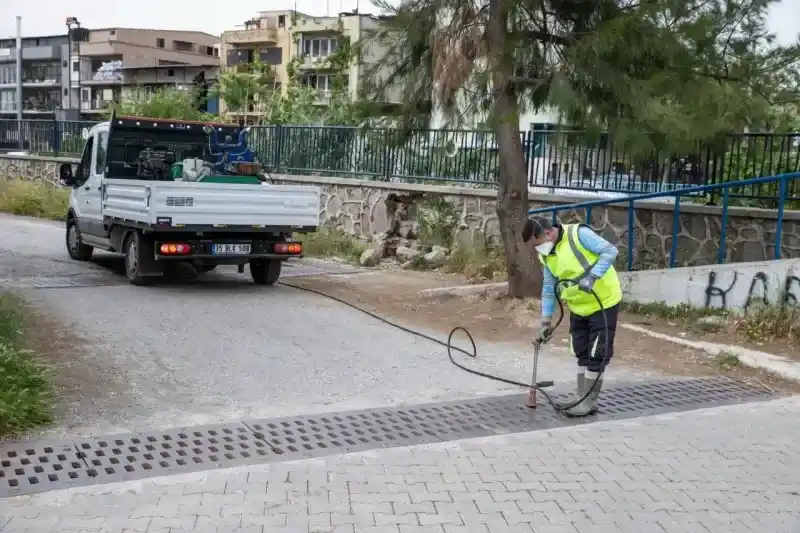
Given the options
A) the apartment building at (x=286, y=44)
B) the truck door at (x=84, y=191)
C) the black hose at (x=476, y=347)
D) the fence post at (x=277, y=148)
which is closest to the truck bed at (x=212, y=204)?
the black hose at (x=476, y=347)

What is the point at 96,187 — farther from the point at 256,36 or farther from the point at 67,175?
the point at 256,36

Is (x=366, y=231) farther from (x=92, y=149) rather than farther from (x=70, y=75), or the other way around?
(x=70, y=75)

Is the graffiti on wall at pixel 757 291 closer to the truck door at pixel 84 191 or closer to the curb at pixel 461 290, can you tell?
the curb at pixel 461 290

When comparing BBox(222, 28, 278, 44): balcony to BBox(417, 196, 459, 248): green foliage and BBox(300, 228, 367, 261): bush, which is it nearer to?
BBox(300, 228, 367, 261): bush

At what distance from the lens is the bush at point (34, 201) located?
22.0 meters

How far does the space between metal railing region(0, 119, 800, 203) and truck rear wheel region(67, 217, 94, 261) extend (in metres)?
4.81

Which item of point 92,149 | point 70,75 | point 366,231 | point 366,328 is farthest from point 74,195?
point 70,75

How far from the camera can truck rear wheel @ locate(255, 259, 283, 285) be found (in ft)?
40.1

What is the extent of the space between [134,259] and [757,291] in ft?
25.6

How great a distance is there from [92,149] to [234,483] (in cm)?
→ 990

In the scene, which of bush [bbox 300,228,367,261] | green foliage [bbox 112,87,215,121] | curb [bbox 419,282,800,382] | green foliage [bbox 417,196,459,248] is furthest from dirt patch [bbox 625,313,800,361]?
green foliage [bbox 112,87,215,121]

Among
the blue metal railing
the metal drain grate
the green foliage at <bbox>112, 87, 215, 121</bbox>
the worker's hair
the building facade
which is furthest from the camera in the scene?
the building facade

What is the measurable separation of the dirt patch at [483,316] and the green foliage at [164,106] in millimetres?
16389

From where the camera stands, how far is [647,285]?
402 inches
